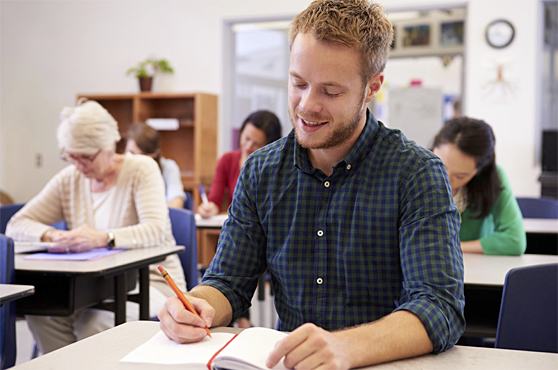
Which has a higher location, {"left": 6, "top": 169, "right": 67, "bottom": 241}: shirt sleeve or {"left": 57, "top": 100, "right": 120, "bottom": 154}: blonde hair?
{"left": 57, "top": 100, "right": 120, "bottom": 154}: blonde hair

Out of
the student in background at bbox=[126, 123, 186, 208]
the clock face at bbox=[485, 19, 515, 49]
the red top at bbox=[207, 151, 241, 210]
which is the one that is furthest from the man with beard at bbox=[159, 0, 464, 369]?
the clock face at bbox=[485, 19, 515, 49]

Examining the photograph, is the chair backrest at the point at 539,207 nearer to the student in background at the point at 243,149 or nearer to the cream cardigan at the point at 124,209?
the student in background at the point at 243,149

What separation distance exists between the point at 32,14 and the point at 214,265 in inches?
253

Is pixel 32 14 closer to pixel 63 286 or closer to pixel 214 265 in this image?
pixel 63 286

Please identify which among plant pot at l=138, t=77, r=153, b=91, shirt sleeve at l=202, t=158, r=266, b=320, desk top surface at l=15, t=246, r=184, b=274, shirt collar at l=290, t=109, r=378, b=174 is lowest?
desk top surface at l=15, t=246, r=184, b=274

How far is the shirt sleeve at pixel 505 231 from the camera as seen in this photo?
8.59 feet

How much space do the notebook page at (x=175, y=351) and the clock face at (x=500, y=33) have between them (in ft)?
16.1

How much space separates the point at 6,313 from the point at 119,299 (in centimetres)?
41

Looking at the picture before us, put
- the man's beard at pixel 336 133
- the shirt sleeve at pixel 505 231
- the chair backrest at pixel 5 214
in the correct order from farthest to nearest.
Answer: the chair backrest at pixel 5 214
the shirt sleeve at pixel 505 231
the man's beard at pixel 336 133

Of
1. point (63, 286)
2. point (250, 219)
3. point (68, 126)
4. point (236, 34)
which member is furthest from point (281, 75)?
point (250, 219)

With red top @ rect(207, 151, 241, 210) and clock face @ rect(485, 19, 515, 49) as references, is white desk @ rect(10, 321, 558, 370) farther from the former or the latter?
clock face @ rect(485, 19, 515, 49)

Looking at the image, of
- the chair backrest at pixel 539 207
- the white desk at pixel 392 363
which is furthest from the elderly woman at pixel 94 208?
the chair backrest at pixel 539 207

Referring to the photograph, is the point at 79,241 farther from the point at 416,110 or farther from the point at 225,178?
the point at 416,110

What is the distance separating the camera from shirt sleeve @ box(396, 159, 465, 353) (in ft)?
4.19
